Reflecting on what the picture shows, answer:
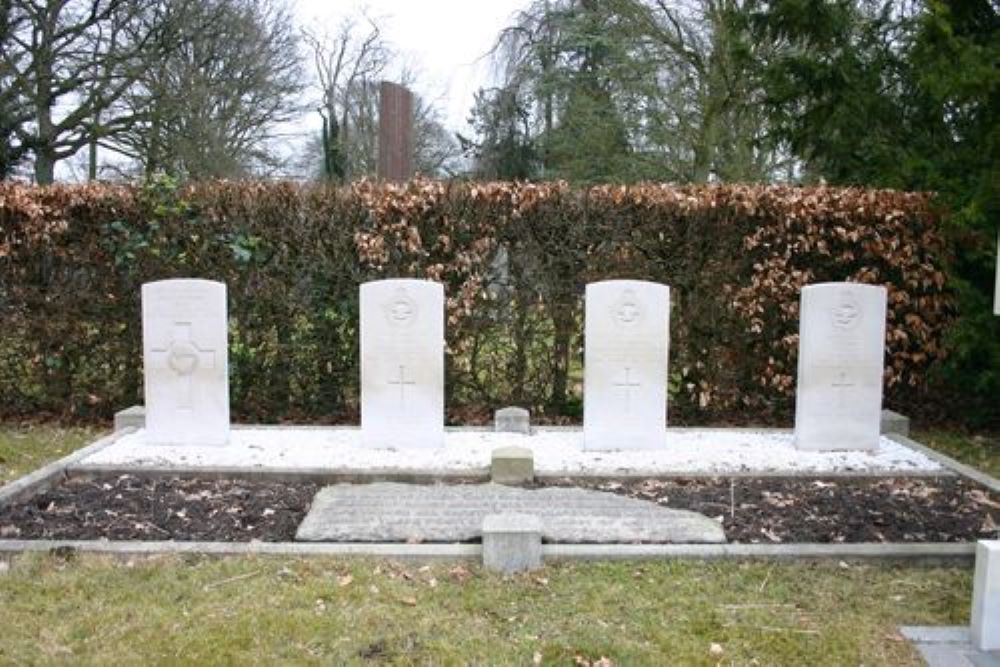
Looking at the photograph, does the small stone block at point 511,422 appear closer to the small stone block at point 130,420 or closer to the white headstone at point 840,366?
the white headstone at point 840,366

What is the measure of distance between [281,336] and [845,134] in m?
6.49

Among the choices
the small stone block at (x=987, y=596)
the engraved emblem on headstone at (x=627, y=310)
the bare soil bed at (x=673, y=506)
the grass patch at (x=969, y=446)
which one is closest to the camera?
the small stone block at (x=987, y=596)

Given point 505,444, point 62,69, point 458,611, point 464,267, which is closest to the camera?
point 458,611

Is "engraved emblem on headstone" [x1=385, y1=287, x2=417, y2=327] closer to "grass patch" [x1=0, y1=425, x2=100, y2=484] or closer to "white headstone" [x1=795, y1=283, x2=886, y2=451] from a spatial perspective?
"grass patch" [x1=0, y1=425, x2=100, y2=484]

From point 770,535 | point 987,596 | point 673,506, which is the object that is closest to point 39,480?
point 673,506

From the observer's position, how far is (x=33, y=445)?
7051 millimetres

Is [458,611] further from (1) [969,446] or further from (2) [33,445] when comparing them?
(1) [969,446]

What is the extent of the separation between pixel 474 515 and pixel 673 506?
1.31 meters

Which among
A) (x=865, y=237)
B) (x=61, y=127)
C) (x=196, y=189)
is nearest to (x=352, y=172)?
(x=61, y=127)

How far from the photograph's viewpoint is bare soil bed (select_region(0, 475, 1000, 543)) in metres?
4.72

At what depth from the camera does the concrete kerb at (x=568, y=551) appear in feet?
14.2

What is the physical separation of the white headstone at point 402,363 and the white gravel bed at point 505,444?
170 mm

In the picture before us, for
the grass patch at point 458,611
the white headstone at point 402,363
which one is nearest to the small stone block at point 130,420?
the white headstone at point 402,363

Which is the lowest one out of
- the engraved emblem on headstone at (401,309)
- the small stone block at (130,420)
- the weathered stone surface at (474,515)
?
the weathered stone surface at (474,515)
